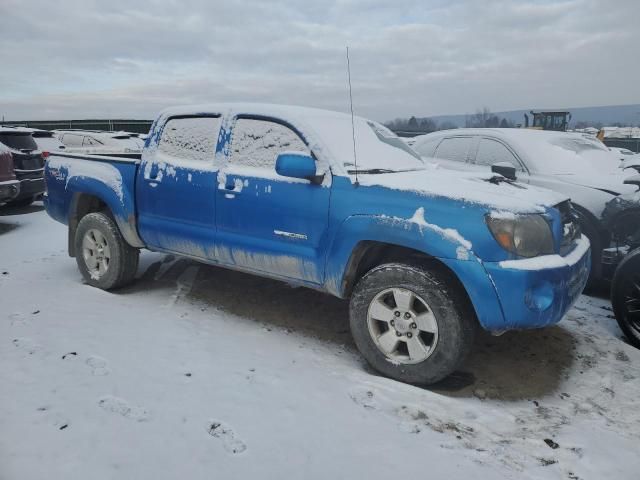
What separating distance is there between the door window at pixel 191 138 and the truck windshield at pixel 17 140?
5940 millimetres

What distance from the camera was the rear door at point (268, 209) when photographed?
136 inches

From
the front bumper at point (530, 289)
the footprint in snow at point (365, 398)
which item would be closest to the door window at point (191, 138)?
the footprint in snow at point (365, 398)

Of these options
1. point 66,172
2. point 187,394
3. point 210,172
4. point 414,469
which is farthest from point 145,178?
point 414,469

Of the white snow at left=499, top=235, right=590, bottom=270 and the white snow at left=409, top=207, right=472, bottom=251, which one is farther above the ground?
the white snow at left=409, top=207, right=472, bottom=251

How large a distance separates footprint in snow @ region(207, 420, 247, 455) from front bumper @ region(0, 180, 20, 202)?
6331 millimetres

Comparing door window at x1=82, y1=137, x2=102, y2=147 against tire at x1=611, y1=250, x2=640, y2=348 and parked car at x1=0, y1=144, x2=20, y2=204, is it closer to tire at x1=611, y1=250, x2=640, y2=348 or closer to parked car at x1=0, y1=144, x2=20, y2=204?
parked car at x1=0, y1=144, x2=20, y2=204

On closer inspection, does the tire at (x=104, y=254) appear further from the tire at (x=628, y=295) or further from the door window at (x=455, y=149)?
the tire at (x=628, y=295)

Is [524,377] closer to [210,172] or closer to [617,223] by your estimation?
[617,223]

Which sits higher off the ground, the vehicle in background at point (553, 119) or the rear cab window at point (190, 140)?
the vehicle in background at point (553, 119)

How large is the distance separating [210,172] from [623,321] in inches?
136

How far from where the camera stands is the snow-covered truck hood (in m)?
2.95

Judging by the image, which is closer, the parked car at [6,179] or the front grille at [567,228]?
the front grille at [567,228]

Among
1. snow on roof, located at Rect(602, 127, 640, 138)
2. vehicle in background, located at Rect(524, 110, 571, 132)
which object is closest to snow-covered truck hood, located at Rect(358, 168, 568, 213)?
vehicle in background, located at Rect(524, 110, 571, 132)

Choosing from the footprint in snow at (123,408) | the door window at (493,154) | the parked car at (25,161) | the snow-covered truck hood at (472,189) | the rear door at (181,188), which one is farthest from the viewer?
the parked car at (25,161)
